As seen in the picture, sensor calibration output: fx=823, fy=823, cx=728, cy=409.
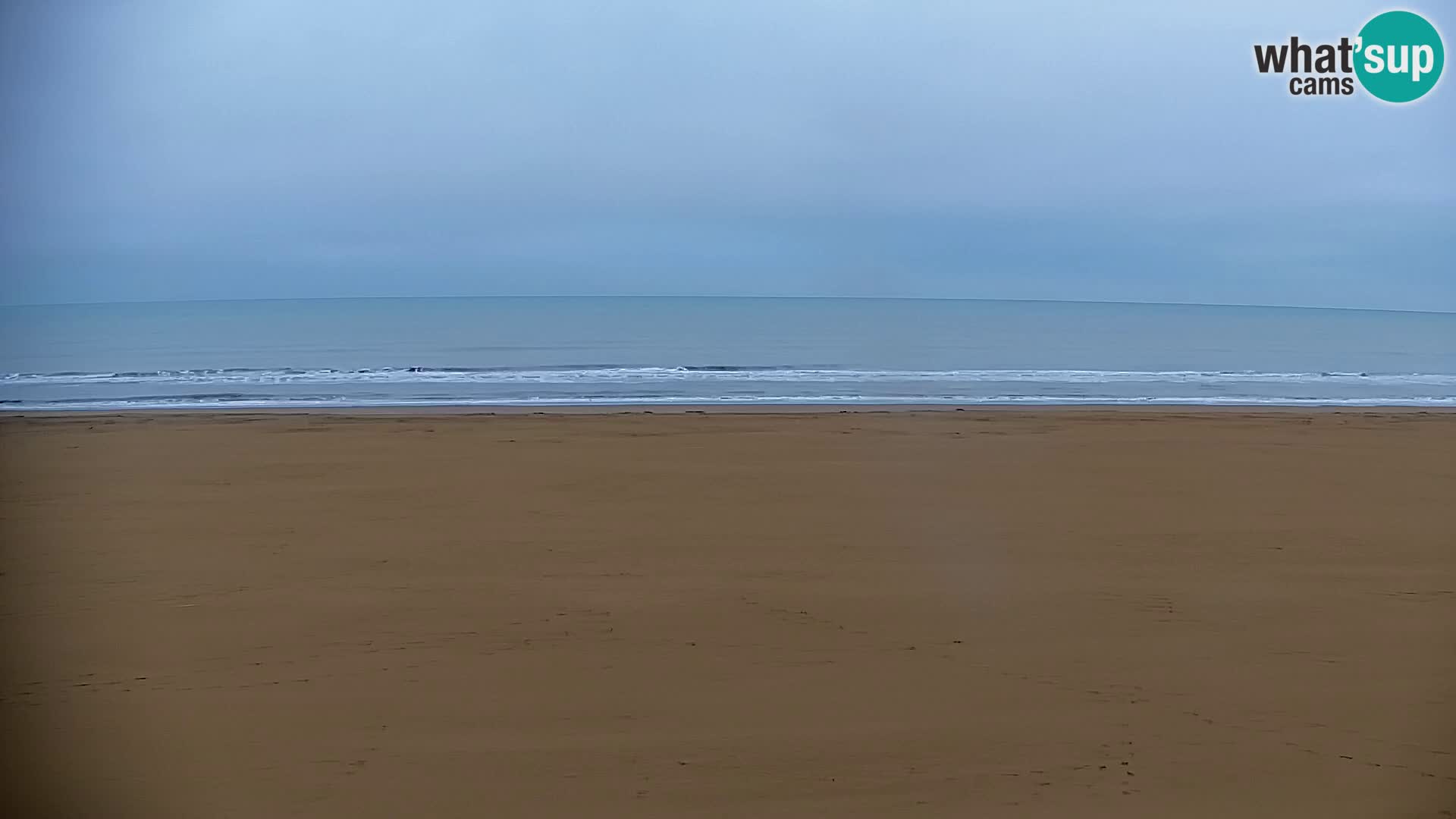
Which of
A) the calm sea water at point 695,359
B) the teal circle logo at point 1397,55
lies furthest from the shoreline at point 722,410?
the teal circle logo at point 1397,55

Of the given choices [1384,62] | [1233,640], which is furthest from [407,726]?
[1384,62]

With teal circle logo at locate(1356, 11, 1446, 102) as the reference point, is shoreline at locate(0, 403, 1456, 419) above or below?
below

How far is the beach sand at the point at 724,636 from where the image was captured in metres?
1.74

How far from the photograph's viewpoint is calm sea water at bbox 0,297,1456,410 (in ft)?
19.6

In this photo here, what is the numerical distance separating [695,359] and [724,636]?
18.3 ft

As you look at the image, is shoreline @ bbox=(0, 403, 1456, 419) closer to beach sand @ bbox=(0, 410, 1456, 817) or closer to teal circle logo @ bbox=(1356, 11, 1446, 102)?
beach sand @ bbox=(0, 410, 1456, 817)

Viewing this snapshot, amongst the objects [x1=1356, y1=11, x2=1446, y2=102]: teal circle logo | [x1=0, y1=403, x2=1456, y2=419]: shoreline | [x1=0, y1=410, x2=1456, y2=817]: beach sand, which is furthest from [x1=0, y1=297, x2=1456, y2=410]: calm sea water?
[x1=1356, y1=11, x2=1446, y2=102]: teal circle logo

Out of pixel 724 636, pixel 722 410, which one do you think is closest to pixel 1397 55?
pixel 724 636

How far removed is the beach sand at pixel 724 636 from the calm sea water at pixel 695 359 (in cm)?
141

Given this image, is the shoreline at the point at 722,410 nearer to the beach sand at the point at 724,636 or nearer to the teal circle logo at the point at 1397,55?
the beach sand at the point at 724,636

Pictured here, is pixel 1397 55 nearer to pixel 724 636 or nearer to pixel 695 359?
pixel 724 636

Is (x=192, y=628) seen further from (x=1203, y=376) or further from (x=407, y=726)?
(x=1203, y=376)

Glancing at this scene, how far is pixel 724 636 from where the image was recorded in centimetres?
231

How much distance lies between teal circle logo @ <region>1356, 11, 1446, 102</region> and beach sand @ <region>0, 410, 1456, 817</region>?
1.61 m
